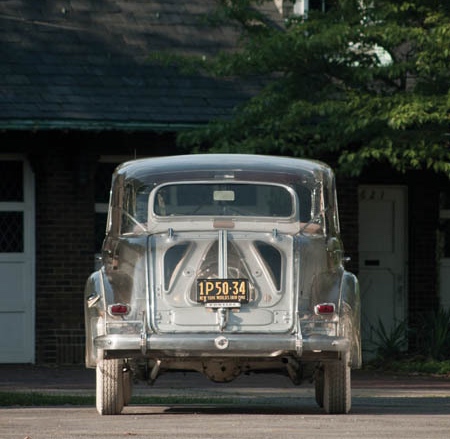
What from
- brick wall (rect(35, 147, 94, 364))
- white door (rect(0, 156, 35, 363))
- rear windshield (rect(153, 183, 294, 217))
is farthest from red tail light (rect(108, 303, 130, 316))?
white door (rect(0, 156, 35, 363))

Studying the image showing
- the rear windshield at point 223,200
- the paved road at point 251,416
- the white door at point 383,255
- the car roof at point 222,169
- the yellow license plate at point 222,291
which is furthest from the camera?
the white door at point 383,255

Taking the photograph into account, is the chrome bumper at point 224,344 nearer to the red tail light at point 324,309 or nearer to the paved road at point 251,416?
the red tail light at point 324,309

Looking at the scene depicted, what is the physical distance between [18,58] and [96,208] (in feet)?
7.66

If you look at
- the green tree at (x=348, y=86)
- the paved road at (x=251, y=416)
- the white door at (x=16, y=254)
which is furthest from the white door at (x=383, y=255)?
the white door at (x=16, y=254)

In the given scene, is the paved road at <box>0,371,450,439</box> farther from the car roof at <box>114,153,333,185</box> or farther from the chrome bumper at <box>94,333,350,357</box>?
the car roof at <box>114,153,333,185</box>

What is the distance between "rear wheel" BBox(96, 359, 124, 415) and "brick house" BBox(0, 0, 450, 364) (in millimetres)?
8618

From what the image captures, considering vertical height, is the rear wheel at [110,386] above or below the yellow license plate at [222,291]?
below

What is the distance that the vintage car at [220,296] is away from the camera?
1056 cm

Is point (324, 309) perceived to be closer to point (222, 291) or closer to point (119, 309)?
point (222, 291)

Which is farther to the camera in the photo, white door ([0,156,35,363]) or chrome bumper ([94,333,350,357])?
white door ([0,156,35,363])

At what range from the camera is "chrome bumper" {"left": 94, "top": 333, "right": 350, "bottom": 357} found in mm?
10484

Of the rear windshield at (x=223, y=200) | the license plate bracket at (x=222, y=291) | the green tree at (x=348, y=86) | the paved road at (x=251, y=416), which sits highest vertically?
the green tree at (x=348, y=86)

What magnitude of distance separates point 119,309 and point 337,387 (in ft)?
5.82

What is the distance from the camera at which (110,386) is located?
11062 mm
